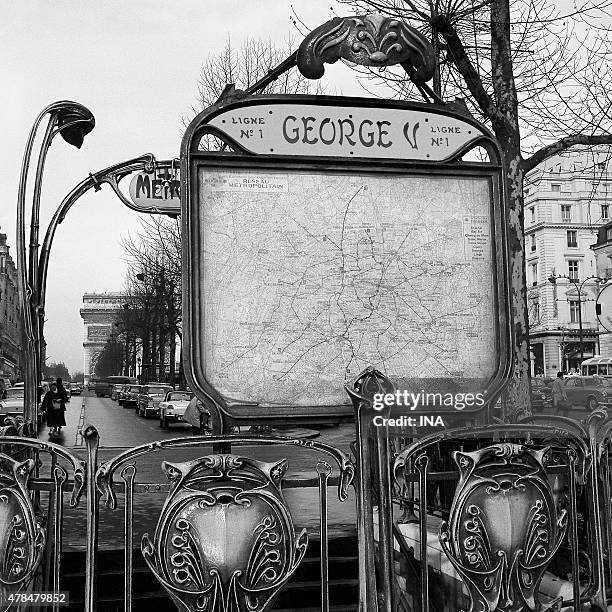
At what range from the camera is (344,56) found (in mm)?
5770

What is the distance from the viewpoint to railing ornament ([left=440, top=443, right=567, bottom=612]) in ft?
12.7

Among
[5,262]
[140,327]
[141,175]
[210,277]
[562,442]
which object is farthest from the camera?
[5,262]

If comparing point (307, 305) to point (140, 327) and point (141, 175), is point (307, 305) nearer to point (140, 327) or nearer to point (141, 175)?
point (141, 175)

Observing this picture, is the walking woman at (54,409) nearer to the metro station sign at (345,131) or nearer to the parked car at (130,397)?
the parked car at (130,397)

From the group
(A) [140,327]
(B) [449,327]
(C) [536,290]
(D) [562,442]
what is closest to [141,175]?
(B) [449,327]

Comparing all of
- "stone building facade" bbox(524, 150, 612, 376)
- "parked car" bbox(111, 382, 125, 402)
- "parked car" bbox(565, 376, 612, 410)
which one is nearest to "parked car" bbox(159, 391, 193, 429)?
"parked car" bbox(565, 376, 612, 410)

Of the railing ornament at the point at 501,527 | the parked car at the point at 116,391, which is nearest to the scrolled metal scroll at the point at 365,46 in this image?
the railing ornament at the point at 501,527

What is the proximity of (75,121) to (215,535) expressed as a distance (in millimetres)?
7356

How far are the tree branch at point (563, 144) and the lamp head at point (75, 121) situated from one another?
5.75m

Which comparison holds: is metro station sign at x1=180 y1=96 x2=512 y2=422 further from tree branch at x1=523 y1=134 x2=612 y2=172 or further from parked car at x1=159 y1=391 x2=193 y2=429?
parked car at x1=159 y1=391 x2=193 y2=429

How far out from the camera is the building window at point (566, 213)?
74.8m

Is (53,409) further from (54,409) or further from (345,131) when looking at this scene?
(345,131)

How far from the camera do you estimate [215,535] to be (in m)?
3.71

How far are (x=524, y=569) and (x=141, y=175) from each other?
739 cm
